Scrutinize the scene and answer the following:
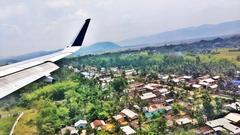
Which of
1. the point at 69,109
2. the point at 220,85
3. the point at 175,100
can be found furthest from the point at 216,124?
the point at 220,85

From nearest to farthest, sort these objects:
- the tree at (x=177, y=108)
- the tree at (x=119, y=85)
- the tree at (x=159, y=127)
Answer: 1. the tree at (x=159, y=127)
2. the tree at (x=177, y=108)
3. the tree at (x=119, y=85)

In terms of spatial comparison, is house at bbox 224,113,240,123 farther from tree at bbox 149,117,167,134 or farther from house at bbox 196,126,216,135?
tree at bbox 149,117,167,134

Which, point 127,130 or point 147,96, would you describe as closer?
point 127,130

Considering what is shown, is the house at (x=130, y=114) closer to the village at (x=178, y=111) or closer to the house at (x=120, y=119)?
the village at (x=178, y=111)

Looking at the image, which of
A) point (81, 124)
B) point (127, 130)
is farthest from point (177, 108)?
point (81, 124)

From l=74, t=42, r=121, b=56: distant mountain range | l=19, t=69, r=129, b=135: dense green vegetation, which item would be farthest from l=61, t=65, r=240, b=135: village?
l=74, t=42, r=121, b=56: distant mountain range

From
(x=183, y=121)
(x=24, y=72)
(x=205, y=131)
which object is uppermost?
(x=24, y=72)

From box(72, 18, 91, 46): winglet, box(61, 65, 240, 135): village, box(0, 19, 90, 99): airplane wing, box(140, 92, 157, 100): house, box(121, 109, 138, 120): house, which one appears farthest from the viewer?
box(140, 92, 157, 100): house

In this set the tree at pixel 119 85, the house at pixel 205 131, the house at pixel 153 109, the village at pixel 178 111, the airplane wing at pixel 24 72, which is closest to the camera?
the airplane wing at pixel 24 72

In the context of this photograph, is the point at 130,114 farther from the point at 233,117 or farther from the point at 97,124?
the point at 233,117

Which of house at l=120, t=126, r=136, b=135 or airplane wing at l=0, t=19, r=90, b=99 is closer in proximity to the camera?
airplane wing at l=0, t=19, r=90, b=99

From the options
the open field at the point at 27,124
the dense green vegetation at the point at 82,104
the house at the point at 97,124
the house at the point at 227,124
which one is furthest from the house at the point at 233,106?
the open field at the point at 27,124

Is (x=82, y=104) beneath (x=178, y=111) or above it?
above
